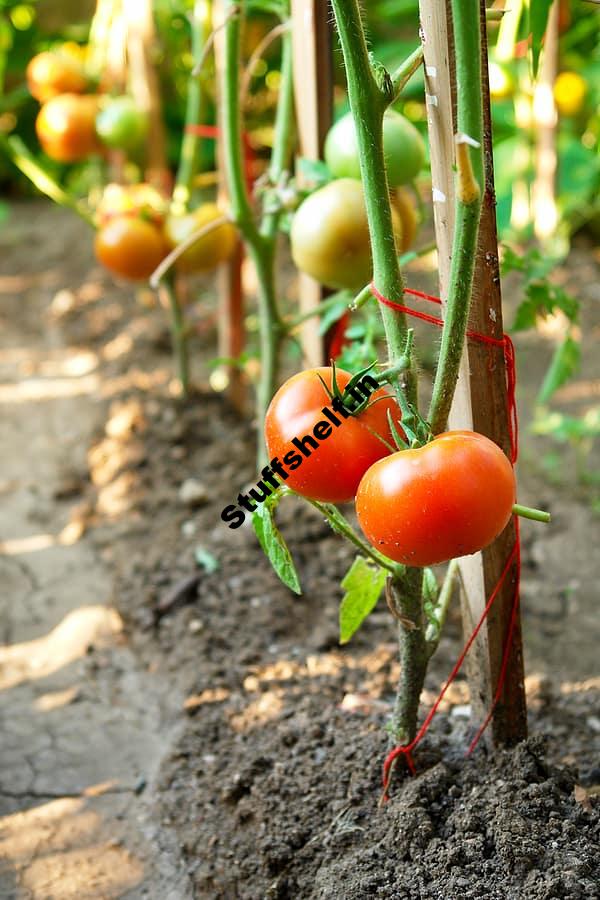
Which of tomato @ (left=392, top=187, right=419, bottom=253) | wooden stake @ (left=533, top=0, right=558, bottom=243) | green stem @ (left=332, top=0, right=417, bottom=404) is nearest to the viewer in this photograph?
green stem @ (left=332, top=0, right=417, bottom=404)

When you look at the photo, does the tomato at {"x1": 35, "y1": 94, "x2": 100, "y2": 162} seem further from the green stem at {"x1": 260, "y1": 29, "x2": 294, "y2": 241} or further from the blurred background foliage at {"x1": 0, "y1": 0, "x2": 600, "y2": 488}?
the green stem at {"x1": 260, "y1": 29, "x2": 294, "y2": 241}

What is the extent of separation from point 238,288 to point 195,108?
56 centimetres

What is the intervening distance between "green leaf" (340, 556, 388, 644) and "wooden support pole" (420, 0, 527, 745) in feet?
0.48

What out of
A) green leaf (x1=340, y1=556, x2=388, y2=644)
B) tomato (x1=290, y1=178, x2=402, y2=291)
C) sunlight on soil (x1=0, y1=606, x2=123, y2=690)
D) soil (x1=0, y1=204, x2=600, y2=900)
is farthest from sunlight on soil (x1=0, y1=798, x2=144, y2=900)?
tomato (x1=290, y1=178, x2=402, y2=291)

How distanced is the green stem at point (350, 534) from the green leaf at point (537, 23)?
0.70 metres

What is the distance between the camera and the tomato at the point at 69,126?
285 cm

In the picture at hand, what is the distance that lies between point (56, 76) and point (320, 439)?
237 cm

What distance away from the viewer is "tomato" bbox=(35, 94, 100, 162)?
9.36 ft

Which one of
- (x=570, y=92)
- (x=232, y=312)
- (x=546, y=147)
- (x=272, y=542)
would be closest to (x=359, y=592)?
(x=272, y=542)

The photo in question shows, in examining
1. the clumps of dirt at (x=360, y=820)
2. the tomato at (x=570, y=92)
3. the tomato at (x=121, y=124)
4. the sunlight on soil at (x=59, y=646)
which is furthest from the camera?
the tomato at (x=570, y=92)

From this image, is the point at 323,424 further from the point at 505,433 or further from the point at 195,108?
the point at 195,108

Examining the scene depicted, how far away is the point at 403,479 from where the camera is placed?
0.97 m

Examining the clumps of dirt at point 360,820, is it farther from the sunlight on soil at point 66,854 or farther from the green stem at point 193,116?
the green stem at point 193,116

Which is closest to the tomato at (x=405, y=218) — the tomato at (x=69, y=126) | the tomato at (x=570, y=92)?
the tomato at (x=69, y=126)
